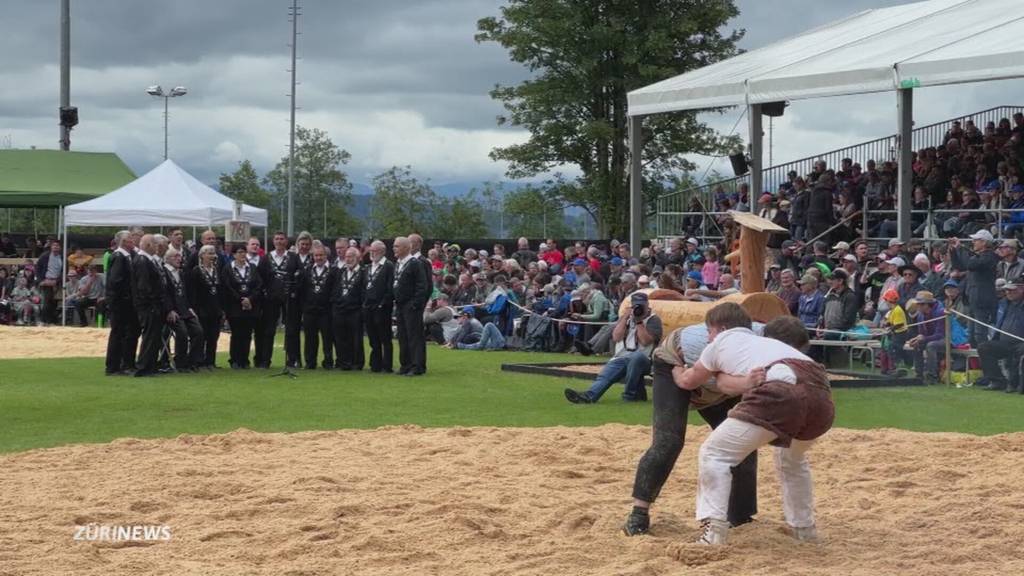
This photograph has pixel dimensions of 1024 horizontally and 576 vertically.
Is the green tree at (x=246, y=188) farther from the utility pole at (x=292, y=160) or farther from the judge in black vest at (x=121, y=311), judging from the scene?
the judge in black vest at (x=121, y=311)

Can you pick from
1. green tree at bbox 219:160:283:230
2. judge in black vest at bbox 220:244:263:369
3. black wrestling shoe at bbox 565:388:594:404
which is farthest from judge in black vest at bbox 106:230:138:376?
green tree at bbox 219:160:283:230

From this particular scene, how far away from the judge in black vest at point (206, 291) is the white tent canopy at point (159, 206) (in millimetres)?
9186

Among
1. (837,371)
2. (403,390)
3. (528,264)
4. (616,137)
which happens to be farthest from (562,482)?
(616,137)

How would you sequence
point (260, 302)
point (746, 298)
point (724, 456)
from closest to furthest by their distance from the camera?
point (724, 456)
point (746, 298)
point (260, 302)

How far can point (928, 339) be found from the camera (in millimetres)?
16984

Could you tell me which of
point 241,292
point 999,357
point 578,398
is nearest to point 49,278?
point 241,292

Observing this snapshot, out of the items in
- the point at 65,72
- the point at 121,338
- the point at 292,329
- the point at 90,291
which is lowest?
the point at 121,338

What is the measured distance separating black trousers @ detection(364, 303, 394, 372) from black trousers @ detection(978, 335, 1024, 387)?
8.01 m

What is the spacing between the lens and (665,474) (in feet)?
26.0

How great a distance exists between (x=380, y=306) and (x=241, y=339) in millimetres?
2312

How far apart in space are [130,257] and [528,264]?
1157cm

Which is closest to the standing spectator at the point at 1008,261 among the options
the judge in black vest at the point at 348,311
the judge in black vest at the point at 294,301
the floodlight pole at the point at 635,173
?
the judge in black vest at the point at 348,311

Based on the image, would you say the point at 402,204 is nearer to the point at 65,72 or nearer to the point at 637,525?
the point at 65,72

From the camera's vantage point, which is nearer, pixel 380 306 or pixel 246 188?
pixel 380 306
